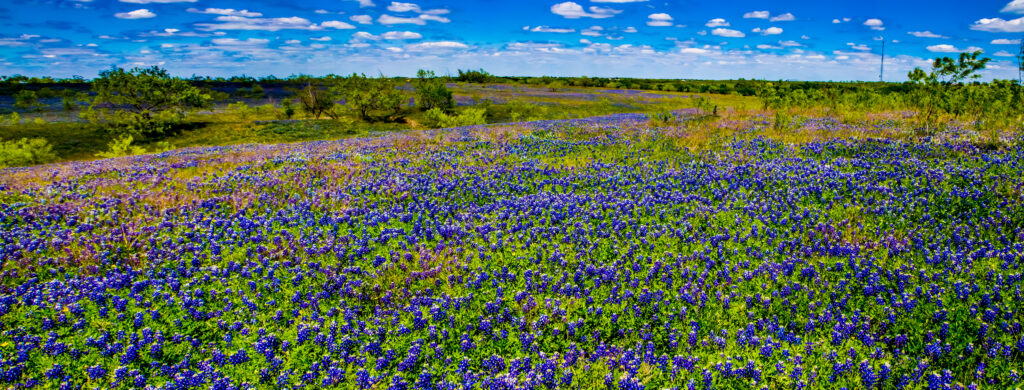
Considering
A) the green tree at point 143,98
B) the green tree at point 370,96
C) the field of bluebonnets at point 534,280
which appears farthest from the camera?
the green tree at point 370,96

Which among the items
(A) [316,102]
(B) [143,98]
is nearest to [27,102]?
(B) [143,98]

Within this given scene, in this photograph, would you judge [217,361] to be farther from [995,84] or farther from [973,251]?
[995,84]

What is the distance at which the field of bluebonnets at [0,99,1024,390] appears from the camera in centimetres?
368

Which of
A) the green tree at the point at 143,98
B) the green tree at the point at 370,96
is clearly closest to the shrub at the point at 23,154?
the green tree at the point at 143,98

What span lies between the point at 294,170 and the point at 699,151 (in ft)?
33.3

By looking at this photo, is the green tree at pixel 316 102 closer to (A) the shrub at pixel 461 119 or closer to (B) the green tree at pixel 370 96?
(B) the green tree at pixel 370 96

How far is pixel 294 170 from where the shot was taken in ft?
35.1

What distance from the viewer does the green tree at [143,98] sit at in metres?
48.3

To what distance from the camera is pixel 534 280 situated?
16.5 ft

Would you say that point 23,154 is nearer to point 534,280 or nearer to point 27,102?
point 534,280

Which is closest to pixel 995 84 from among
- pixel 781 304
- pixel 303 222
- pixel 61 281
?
pixel 781 304

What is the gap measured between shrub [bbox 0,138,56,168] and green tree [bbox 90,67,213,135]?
8847 mm

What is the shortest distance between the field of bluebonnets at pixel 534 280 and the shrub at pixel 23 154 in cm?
3538

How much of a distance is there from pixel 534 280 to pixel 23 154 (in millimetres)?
47248
